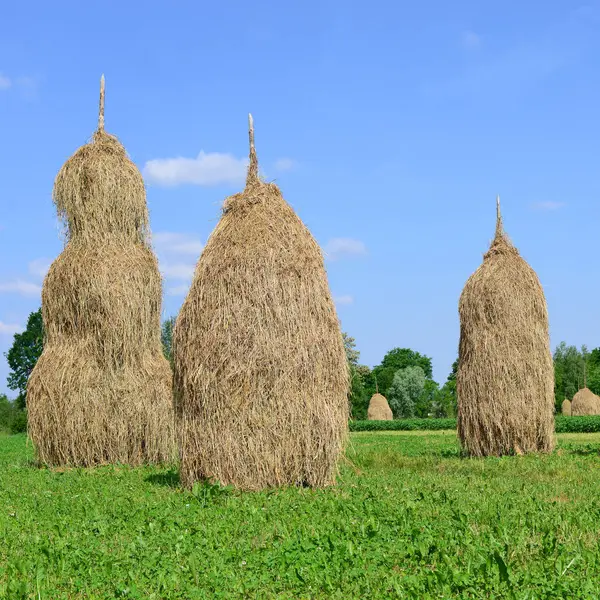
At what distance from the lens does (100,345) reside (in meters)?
16.5

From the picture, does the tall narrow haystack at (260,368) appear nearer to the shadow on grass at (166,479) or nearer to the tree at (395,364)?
the shadow on grass at (166,479)

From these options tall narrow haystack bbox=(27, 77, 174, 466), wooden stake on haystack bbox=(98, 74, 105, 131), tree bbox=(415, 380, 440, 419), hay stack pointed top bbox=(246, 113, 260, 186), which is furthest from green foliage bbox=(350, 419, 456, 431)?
hay stack pointed top bbox=(246, 113, 260, 186)

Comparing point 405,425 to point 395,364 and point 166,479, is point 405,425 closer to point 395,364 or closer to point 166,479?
point 166,479

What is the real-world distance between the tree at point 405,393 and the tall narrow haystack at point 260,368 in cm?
6490

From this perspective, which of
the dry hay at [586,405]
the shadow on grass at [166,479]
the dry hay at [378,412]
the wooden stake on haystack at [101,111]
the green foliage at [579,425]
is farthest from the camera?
the dry hay at [378,412]

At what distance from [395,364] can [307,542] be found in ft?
283

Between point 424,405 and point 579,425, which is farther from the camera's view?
point 424,405

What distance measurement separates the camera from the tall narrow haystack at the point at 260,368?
35.6ft

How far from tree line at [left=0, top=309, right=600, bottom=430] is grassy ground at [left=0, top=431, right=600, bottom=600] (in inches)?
1842

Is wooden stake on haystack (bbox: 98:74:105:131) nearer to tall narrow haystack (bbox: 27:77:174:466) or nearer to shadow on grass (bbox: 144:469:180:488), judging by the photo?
tall narrow haystack (bbox: 27:77:174:466)

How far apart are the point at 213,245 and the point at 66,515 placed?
173 inches

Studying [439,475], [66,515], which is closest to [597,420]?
[439,475]

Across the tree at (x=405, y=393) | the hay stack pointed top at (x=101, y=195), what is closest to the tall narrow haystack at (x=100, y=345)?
the hay stack pointed top at (x=101, y=195)

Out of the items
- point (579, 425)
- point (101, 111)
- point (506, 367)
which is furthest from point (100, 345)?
point (579, 425)
